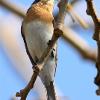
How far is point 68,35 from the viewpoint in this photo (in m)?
2.28

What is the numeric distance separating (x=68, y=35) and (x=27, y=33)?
0.63 metres

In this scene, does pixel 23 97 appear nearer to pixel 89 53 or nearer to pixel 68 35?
pixel 89 53

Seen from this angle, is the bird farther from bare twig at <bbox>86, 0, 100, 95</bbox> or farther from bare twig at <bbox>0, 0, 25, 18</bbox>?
bare twig at <bbox>86, 0, 100, 95</bbox>

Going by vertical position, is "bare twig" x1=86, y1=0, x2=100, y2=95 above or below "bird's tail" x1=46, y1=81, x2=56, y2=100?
above

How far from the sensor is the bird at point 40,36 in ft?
9.06

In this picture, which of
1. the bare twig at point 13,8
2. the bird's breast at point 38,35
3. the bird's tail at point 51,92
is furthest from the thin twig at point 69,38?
the bird's tail at point 51,92

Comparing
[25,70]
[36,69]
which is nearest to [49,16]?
[25,70]

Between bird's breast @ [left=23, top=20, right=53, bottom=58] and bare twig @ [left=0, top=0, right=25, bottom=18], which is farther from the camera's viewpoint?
bird's breast @ [left=23, top=20, right=53, bottom=58]

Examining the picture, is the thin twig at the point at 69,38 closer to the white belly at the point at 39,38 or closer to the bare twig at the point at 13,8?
the bare twig at the point at 13,8

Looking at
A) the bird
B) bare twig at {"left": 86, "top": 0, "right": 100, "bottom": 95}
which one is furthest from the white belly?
bare twig at {"left": 86, "top": 0, "right": 100, "bottom": 95}

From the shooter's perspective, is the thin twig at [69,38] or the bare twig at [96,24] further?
the thin twig at [69,38]

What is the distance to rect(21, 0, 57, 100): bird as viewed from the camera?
276 centimetres

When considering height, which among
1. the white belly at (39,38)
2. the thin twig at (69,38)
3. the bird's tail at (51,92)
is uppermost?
the thin twig at (69,38)

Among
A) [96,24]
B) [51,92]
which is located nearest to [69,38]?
[51,92]
